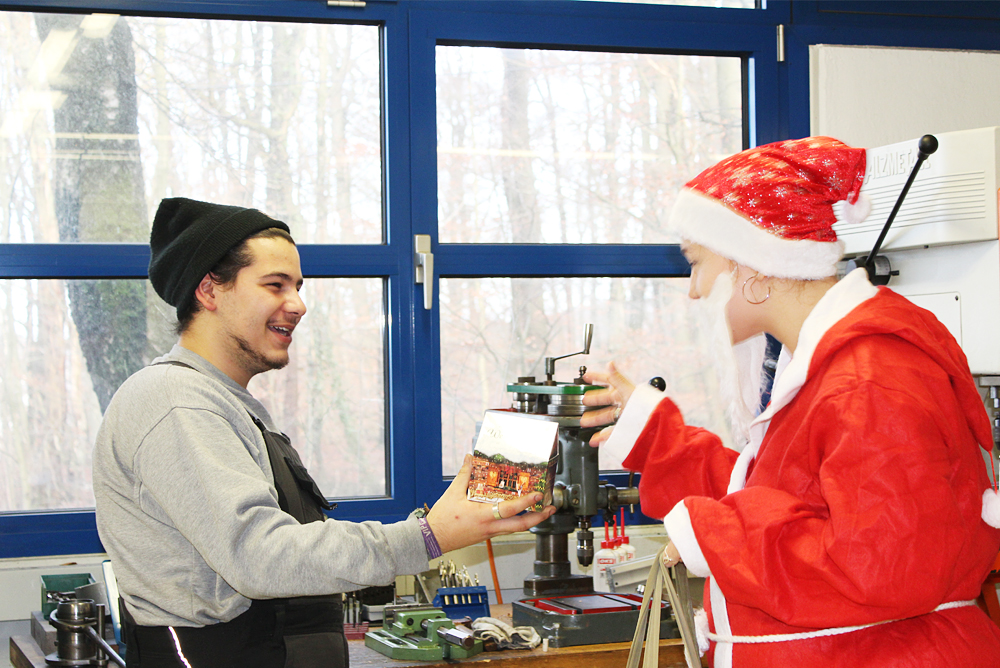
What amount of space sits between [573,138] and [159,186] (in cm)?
134

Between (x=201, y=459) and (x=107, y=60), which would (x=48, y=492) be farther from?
(x=201, y=459)

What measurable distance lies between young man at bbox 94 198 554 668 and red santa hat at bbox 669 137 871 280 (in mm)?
612

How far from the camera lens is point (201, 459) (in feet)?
4.80

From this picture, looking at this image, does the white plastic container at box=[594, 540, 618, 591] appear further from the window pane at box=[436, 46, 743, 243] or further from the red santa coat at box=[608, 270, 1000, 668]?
the window pane at box=[436, 46, 743, 243]

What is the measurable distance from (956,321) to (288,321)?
1689 millimetres

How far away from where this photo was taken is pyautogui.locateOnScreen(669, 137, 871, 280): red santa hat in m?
1.44

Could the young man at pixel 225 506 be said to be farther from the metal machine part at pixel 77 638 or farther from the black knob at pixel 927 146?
the black knob at pixel 927 146

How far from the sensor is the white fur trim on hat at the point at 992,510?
132 centimetres

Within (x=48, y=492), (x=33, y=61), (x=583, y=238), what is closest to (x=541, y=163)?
(x=583, y=238)

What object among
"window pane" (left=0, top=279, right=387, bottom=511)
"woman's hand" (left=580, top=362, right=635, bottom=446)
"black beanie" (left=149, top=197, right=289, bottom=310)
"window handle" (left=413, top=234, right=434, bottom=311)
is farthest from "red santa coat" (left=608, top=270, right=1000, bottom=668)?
"window pane" (left=0, top=279, right=387, bottom=511)

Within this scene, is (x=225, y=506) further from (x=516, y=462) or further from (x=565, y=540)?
(x=565, y=540)

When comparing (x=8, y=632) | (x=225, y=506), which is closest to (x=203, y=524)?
(x=225, y=506)

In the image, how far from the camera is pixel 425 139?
2883mm

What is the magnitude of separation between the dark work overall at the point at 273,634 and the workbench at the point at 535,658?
27 centimetres
